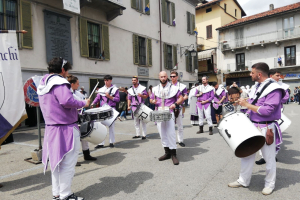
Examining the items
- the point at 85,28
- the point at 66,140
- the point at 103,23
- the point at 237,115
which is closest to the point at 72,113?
the point at 66,140

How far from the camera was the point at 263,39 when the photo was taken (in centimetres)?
2864

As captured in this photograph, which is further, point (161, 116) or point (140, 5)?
point (140, 5)

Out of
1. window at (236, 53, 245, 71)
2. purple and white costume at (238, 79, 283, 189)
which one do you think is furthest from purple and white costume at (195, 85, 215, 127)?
window at (236, 53, 245, 71)

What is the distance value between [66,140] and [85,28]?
11104 millimetres

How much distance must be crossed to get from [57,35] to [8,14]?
86.0 inches

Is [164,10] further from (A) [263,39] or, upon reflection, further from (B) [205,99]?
(A) [263,39]

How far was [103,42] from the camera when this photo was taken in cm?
1377

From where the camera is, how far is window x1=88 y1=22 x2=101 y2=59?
13344mm

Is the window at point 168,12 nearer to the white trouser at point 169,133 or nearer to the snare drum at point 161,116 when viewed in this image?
the white trouser at point 169,133

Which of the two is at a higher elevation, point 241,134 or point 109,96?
point 109,96

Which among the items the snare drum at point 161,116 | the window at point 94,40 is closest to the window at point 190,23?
the window at point 94,40

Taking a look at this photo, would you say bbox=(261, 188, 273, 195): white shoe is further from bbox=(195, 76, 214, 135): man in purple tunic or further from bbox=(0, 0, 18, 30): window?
bbox=(0, 0, 18, 30): window

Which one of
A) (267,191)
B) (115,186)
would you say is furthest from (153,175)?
(267,191)

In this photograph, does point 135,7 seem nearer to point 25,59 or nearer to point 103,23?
point 103,23
